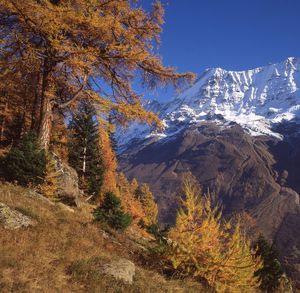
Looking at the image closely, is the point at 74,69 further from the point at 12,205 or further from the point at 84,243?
the point at 84,243

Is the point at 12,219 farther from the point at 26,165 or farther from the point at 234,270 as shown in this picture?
the point at 26,165

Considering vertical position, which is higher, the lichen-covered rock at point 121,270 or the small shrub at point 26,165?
the small shrub at point 26,165

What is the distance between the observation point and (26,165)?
14.5m

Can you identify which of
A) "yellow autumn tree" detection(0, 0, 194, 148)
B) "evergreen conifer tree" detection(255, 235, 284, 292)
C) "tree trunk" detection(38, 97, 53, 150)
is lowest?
"evergreen conifer tree" detection(255, 235, 284, 292)

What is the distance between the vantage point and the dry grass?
7.18 meters

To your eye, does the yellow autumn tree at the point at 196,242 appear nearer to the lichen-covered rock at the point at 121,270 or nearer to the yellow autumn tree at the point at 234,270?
the yellow autumn tree at the point at 234,270

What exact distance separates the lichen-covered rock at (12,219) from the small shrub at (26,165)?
186 inches

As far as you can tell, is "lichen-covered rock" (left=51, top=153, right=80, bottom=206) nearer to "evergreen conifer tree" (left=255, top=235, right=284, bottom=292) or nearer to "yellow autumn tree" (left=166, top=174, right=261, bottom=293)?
"yellow autumn tree" (left=166, top=174, right=261, bottom=293)

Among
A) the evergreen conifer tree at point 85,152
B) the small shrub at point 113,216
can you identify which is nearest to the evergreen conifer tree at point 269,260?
the evergreen conifer tree at point 85,152

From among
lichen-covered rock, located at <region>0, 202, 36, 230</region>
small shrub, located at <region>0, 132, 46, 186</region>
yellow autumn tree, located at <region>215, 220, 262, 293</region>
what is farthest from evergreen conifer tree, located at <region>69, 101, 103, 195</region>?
yellow autumn tree, located at <region>215, 220, 262, 293</region>

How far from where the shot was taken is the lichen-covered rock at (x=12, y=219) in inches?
359

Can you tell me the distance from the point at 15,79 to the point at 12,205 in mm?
6451

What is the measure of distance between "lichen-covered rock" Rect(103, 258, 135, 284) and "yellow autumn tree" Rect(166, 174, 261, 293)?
1249 mm

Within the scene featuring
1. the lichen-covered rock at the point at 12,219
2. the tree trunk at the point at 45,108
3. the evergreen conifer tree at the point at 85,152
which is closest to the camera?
the lichen-covered rock at the point at 12,219
